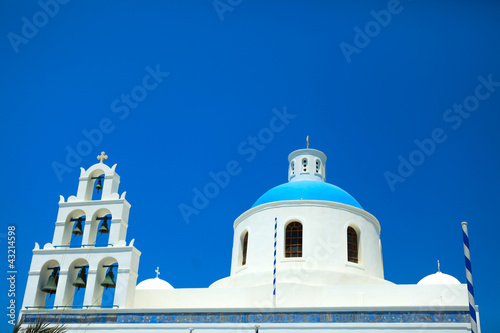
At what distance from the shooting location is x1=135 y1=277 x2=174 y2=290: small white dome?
23.7 meters

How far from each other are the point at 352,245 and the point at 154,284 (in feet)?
32.0

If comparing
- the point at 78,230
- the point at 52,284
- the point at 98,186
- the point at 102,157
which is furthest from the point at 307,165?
the point at 52,284

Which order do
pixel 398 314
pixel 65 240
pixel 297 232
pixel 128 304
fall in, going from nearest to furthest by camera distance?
1. pixel 398 314
2. pixel 128 304
3. pixel 65 240
4. pixel 297 232

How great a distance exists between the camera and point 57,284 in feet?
55.2

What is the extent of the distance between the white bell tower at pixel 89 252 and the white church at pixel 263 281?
34 millimetres

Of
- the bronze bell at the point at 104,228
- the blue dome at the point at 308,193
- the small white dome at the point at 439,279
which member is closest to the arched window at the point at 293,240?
the blue dome at the point at 308,193

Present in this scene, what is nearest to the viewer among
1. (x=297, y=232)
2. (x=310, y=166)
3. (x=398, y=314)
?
(x=398, y=314)

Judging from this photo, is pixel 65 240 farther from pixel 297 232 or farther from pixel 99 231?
pixel 297 232

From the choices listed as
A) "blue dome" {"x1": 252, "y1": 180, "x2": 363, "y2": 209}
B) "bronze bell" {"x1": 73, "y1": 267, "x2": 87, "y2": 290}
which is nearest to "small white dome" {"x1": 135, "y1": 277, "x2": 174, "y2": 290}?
"blue dome" {"x1": 252, "y1": 180, "x2": 363, "y2": 209}

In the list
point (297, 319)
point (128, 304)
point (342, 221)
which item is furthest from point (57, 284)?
point (342, 221)

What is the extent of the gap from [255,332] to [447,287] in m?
6.41

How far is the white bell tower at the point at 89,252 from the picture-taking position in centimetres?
1642

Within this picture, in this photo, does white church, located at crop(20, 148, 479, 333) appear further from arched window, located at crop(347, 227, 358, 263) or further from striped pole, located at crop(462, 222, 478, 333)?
striped pole, located at crop(462, 222, 478, 333)

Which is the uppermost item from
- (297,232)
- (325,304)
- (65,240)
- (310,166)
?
(310,166)
